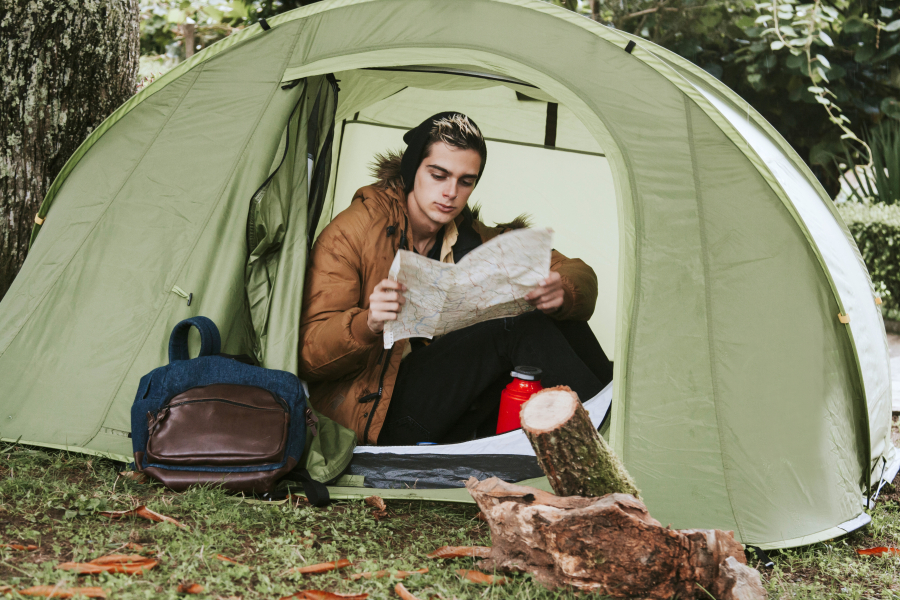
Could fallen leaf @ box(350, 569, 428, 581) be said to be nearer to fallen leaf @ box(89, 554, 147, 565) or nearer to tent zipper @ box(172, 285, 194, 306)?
fallen leaf @ box(89, 554, 147, 565)

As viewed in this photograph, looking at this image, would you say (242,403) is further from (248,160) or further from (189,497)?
(248,160)

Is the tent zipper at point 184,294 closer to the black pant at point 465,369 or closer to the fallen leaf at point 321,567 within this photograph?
the black pant at point 465,369

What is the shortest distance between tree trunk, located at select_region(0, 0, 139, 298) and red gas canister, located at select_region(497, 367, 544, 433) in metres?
1.78

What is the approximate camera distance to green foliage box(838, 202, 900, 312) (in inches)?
214

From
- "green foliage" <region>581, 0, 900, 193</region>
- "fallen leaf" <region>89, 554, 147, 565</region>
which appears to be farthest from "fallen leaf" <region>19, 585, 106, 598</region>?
"green foliage" <region>581, 0, 900, 193</region>

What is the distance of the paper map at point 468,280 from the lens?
6.60 feet

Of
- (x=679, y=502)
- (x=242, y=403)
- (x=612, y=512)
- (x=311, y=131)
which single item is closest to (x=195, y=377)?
(x=242, y=403)

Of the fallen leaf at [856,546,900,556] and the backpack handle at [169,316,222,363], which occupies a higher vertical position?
the backpack handle at [169,316,222,363]

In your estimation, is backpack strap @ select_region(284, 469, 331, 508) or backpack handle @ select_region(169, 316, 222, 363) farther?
backpack handle @ select_region(169, 316, 222, 363)

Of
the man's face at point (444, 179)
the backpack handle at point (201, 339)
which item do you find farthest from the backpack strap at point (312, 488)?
the man's face at point (444, 179)

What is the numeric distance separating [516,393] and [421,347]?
418mm

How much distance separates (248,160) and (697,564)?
5.37 ft

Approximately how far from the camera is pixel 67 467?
212cm

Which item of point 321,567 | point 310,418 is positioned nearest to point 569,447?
point 321,567
